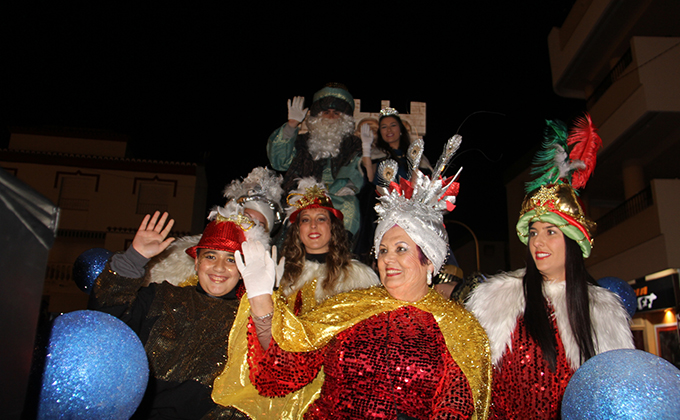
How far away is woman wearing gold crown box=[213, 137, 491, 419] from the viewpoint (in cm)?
239

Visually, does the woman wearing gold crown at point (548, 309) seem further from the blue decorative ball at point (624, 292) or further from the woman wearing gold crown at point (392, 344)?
the blue decorative ball at point (624, 292)

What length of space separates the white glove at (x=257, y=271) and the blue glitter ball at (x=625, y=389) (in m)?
1.50

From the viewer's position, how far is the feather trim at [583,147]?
321 cm

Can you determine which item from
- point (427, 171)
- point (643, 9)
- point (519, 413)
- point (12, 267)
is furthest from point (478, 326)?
point (643, 9)

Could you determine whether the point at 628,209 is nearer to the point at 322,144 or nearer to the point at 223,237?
the point at 322,144

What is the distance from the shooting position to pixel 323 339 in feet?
8.38

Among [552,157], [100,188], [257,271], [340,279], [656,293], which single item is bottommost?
[257,271]

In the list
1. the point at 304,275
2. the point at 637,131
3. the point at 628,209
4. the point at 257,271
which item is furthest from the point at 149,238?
the point at 628,209

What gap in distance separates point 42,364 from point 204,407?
140 cm

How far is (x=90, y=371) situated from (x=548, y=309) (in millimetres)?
2455

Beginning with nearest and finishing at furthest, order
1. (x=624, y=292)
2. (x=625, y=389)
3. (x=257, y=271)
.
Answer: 1. (x=625, y=389)
2. (x=257, y=271)
3. (x=624, y=292)

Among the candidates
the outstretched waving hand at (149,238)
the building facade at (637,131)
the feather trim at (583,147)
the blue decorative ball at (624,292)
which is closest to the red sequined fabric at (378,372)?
the outstretched waving hand at (149,238)

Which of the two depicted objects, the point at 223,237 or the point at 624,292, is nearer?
the point at 223,237

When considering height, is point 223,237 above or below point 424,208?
below
